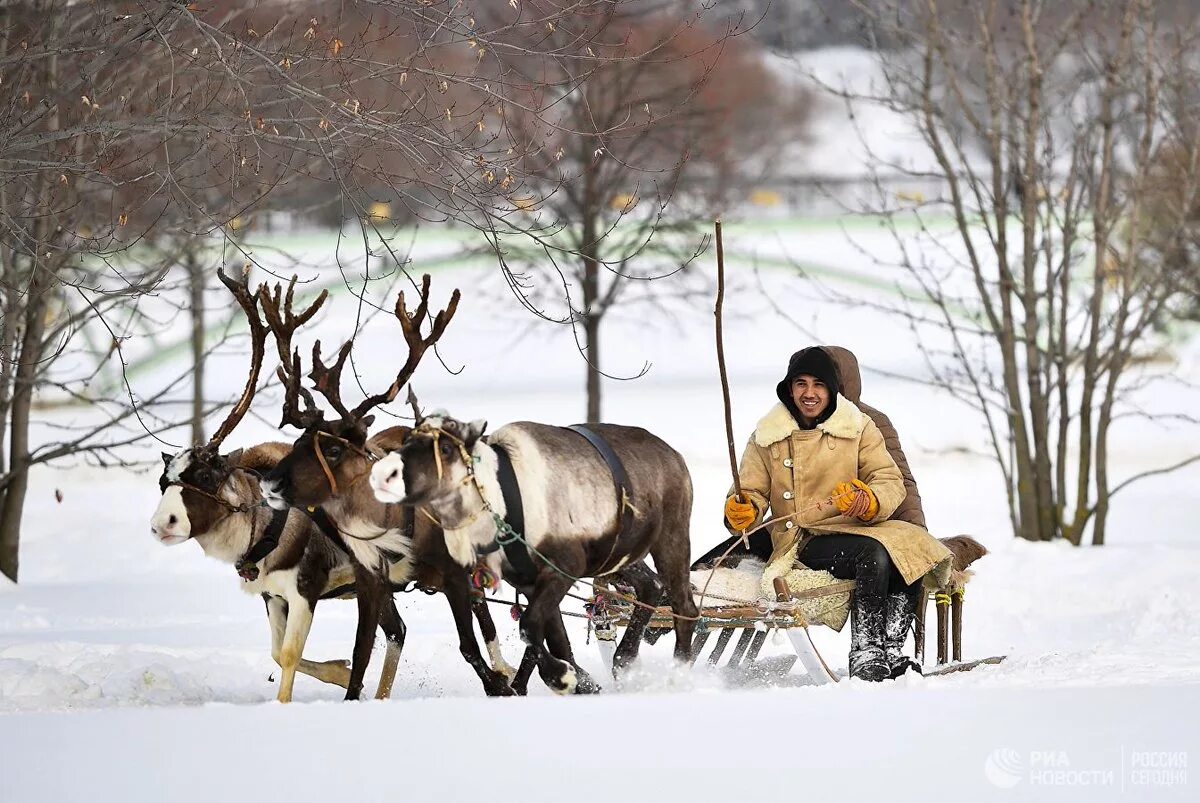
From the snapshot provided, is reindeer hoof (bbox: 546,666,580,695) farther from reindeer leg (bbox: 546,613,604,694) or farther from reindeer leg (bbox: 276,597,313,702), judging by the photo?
reindeer leg (bbox: 276,597,313,702)

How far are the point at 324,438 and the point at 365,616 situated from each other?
0.82m

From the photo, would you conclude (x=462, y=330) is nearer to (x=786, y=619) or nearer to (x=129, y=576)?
A: (x=129, y=576)

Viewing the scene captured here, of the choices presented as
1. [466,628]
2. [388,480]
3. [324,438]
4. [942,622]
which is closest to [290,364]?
[324,438]

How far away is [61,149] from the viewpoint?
30.8 feet

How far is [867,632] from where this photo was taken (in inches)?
279

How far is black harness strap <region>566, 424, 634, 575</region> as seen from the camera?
663 centimetres

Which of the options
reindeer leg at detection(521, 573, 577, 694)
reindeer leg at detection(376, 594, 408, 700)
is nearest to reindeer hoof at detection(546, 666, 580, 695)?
reindeer leg at detection(521, 573, 577, 694)

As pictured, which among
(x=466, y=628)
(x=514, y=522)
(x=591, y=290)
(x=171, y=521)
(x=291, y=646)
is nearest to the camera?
(x=514, y=522)

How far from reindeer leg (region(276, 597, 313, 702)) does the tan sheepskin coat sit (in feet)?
6.76

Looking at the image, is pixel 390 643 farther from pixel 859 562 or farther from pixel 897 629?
pixel 897 629

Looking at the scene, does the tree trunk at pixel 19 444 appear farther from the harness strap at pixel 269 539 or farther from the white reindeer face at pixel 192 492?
the harness strap at pixel 269 539

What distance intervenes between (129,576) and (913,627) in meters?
8.63

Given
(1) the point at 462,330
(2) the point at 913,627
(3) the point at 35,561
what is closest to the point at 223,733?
(2) the point at 913,627

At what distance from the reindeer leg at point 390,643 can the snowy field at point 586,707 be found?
1.49 feet
